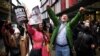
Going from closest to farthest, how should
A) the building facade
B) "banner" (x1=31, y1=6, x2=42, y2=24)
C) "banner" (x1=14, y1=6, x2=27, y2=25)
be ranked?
"banner" (x1=14, y1=6, x2=27, y2=25) → "banner" (x1=31, y1=6, x2=42, y2=24) → the building facade

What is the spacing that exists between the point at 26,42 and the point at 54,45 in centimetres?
102

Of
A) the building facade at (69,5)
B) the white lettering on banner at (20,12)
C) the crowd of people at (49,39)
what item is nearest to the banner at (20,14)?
the white lettering on banner at (20,12)

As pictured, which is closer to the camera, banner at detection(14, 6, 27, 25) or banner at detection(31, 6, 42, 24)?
banner at detection(14, 6, 27, 25)

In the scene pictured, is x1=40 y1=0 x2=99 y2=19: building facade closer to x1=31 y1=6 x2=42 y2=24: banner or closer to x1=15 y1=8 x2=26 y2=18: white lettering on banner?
x1=31 y1=6 x2=42 y2=24: banner

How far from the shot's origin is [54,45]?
1036 centimetres

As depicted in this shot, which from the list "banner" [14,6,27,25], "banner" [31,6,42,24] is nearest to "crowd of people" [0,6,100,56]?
"banner" [31,6,42,24]

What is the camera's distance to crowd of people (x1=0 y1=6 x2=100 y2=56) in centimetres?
902

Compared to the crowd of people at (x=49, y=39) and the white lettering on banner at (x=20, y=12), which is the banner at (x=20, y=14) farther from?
the crowd of people at (x=49, y=39)

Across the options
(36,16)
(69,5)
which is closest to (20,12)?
(36,16)

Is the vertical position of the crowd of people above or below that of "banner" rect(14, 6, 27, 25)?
below

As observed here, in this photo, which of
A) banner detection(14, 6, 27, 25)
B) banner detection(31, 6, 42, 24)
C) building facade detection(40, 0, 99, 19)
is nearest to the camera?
banner detection(14, 6, 27, 25)

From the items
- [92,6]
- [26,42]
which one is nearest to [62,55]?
[26,42]

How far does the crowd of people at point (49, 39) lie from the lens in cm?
902

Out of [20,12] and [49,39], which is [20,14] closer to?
[20,12]
